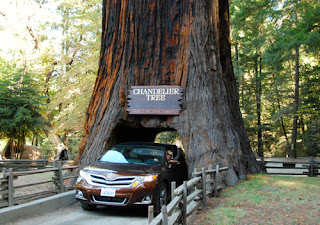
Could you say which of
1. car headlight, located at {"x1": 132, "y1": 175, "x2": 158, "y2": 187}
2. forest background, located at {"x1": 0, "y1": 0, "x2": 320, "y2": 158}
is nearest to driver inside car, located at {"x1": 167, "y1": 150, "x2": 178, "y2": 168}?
car headlight, located at {"x1": 132, "y1": 175, "x2": 158, "y2": 187}

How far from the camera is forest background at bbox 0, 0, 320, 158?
22.0 metres

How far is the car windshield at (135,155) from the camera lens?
8336 mm

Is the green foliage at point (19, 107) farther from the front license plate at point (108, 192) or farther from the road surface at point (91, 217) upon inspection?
the front license plate at point (108, 192)

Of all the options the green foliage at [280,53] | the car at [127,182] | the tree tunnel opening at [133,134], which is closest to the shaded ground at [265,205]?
the car at [127,182]

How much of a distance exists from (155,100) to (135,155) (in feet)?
11.7

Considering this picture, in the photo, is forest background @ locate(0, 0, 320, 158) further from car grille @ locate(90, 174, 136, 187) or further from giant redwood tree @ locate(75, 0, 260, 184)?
car grille @ locate(90, 174, 136, 187)

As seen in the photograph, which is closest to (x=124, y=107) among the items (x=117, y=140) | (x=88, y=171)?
(x=117, y=140)

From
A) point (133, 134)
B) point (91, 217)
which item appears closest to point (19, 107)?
point (133, 134)

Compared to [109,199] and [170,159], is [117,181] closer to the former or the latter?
[109,199]

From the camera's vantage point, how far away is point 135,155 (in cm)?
862

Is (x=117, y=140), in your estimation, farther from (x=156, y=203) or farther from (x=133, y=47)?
(x=156, y=203)

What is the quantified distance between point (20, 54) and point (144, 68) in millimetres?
22150

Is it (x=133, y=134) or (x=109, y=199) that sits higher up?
(x=133, y=134)

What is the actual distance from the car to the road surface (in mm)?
306
